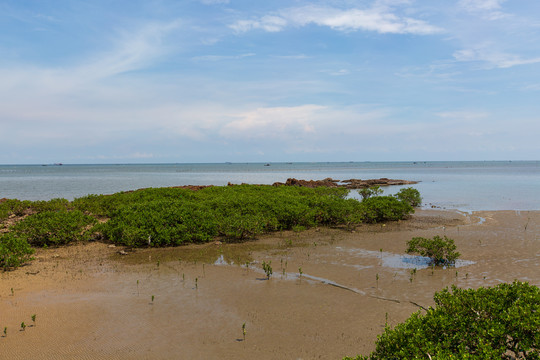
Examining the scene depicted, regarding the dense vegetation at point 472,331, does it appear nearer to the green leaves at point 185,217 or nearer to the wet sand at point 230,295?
the wet sand at point 230,295

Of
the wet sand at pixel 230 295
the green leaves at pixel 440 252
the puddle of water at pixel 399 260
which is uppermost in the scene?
the green leaves at pixel 440 252

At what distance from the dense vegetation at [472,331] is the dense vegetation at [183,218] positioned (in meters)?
9.78

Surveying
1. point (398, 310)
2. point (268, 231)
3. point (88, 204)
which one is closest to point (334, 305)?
point (398, 310)

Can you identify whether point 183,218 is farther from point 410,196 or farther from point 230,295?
point 410,196

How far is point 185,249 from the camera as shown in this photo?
42.4 ft

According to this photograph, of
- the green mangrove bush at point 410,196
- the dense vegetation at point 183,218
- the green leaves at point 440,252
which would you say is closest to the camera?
the green leaves at point 440,252

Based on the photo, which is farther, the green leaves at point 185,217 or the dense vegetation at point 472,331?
the green leaves at point 185,217

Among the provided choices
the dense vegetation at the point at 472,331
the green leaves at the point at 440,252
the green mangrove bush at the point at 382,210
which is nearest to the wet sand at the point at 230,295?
the green leaves at the point at 440,252

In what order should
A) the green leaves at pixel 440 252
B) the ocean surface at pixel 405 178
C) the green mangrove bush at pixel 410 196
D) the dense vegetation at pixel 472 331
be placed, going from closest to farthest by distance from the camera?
1. the dense vegetation at pixel 472 331
2. the green leaves at pixel 440 252
3. the green mangrove bush at pixel 410 196
4. the ocean surface at pixel 405 178

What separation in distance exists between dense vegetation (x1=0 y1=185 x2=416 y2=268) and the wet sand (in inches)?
27.8

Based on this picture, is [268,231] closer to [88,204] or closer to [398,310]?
[398,310]

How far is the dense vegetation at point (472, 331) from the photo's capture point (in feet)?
13.6

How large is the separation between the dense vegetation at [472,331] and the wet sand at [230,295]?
181cm

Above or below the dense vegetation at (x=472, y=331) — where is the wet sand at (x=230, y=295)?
below
